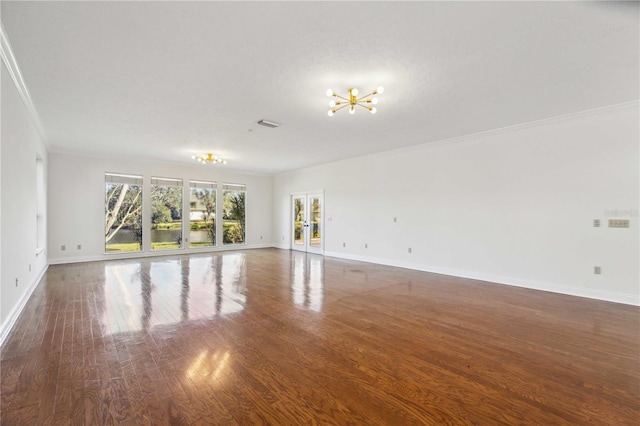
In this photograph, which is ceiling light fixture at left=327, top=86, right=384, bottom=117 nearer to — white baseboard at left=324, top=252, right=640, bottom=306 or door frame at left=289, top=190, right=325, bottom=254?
white baseboard at left=324, top=252, right=640, bottom=306

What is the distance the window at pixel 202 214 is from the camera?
9.35 m

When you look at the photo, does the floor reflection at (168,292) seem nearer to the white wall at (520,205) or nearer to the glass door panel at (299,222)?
the glass door panel at (299,222)

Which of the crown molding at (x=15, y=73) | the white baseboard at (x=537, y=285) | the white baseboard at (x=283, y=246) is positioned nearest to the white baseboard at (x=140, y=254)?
the white baseboard at (x=283, y=246)

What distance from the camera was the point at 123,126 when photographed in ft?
17.1

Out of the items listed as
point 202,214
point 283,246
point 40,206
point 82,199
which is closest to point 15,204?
point 40,206

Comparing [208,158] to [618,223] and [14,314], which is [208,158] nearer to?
[14,314]

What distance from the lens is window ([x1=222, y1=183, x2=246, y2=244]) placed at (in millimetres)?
10094

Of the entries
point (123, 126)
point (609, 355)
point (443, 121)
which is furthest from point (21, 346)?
point (443, 121)

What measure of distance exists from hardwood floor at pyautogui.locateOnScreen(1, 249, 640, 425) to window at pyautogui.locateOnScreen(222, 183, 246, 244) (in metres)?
5.39

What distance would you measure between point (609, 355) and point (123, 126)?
722cm

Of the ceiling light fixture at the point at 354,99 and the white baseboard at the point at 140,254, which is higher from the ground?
the ceiling light fixture at the point at 354,99

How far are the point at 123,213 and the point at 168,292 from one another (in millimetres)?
4939

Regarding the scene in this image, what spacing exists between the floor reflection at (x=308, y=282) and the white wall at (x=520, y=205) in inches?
61.3

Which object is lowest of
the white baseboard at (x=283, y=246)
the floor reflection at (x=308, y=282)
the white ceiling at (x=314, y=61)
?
the floor reflection at (x=308, y=282)
